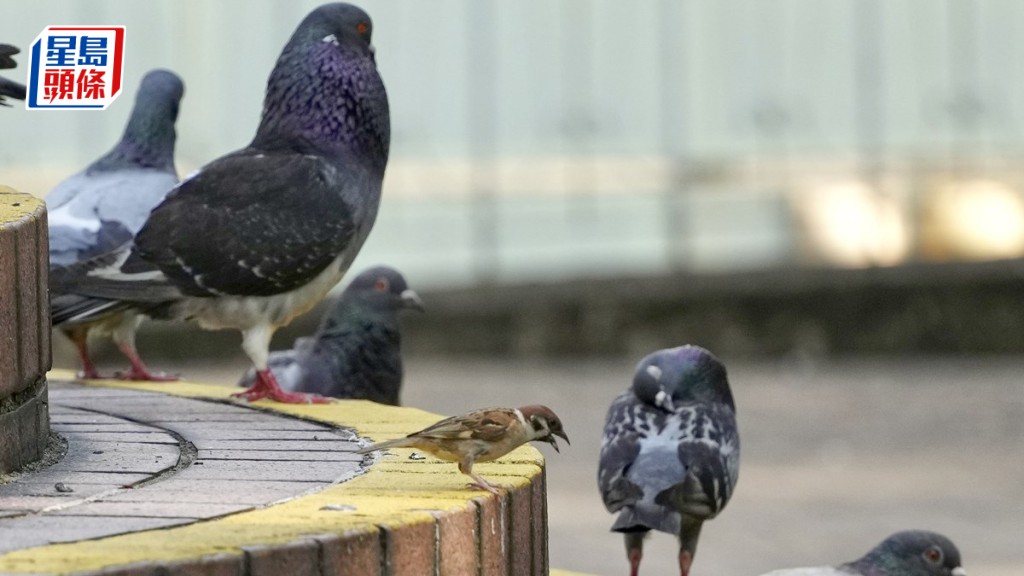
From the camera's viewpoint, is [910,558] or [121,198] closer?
[910,558]

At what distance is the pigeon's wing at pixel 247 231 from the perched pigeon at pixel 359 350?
777mm

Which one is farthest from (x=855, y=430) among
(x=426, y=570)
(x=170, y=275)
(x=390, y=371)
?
(x=426, y=570)

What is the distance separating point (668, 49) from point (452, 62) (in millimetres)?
1824

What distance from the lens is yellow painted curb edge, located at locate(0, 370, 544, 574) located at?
3367 mm

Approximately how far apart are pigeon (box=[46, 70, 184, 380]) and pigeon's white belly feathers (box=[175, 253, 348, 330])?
28 centimetres

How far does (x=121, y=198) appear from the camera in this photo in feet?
21.4

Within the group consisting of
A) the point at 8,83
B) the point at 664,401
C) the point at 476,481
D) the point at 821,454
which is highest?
the point at 8,83

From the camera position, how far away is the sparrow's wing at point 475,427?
167 inches

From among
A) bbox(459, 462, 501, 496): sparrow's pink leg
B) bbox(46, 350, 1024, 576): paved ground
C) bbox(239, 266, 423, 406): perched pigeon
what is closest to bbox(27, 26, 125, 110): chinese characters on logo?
bbox(239, 266, 423, 406): perched pigeon

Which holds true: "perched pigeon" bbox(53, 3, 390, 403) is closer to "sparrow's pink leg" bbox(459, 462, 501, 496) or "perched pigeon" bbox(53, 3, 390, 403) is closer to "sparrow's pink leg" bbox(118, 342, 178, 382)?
"sparrow's pink leg" bbox(118, 342, 178, 382)

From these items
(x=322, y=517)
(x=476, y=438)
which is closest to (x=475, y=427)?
(x=476, y=438)

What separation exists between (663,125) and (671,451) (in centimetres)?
1112

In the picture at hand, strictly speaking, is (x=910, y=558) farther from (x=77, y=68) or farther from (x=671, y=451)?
(x=77, y=68)

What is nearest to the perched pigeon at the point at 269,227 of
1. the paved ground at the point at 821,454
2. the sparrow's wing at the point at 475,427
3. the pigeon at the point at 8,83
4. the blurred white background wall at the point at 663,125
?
the pigeon at the point at 8,83
